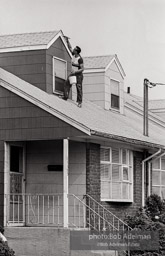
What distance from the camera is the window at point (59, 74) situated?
23.2m

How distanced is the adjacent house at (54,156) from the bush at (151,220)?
0.48 metres

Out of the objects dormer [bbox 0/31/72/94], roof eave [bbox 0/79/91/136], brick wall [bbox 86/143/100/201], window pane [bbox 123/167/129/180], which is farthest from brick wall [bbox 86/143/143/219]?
dormer [bbox 0/31/72/94]

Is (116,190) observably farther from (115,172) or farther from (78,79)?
(78,79)

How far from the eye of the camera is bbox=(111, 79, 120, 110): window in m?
27.6

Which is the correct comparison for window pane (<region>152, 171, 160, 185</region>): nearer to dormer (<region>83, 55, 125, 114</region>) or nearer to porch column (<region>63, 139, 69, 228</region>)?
dormer (<region>83, 55, 125, 114</region>)

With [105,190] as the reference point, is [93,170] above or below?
above

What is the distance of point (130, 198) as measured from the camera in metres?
23.4

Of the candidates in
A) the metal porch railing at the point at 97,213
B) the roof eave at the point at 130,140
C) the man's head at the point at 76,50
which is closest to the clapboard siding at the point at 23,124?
the roof eave at the point at 130,140

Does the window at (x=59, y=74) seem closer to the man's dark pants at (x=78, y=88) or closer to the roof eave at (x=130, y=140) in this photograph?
the man's dark pants at (x=78, y=88)

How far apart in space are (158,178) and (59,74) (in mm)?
5774

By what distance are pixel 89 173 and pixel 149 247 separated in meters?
3.22

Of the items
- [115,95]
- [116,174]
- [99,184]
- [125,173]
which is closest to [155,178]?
[125,173]

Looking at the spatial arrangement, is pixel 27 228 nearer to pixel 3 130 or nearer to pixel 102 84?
pixel 3 130

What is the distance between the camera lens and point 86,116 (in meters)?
21.9
